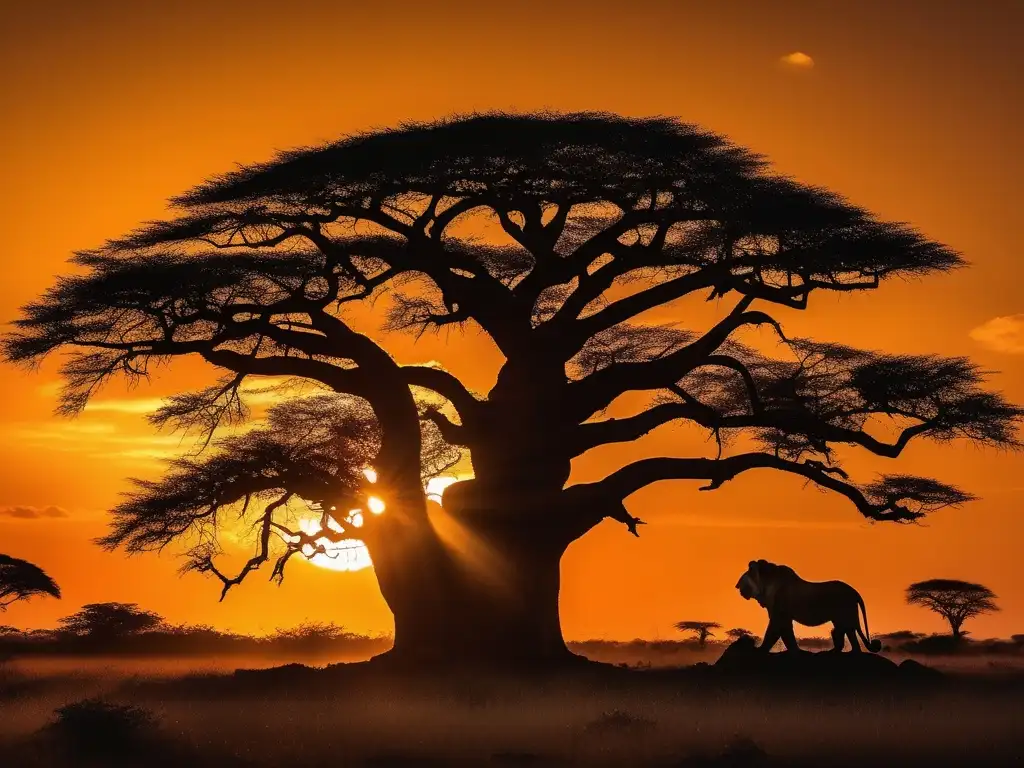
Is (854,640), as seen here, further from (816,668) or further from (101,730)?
(101,730)

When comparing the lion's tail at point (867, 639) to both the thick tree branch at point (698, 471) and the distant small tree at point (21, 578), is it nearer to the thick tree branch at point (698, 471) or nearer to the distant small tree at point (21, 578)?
the thick tree branch at point (698, 471)

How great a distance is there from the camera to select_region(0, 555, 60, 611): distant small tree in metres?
32.4

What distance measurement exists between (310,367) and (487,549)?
4.02 metres

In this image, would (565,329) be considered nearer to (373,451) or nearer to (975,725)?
(373,451)

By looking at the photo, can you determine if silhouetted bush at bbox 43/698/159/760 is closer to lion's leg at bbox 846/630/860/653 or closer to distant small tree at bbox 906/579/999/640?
lion's leg at bbox 846/630/860/653

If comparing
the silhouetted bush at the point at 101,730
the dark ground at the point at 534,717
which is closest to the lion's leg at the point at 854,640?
the dark ground at the point at 534,717

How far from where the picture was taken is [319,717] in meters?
19.8

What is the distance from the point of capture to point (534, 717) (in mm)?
20141

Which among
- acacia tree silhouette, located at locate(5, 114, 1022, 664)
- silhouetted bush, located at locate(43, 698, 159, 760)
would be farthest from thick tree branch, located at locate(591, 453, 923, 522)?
silhouetted bush, located at locate(43, 698, 159, 760)

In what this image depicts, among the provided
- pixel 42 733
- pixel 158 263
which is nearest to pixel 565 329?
pixel 158 263

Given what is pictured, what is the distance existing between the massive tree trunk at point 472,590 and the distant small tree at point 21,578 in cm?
1022

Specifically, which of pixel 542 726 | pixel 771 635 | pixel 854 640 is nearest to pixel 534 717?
pixel 542 726

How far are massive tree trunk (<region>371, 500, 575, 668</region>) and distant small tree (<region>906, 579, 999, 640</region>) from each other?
18.7 metres

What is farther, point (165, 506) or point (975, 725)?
point (165, 506)
